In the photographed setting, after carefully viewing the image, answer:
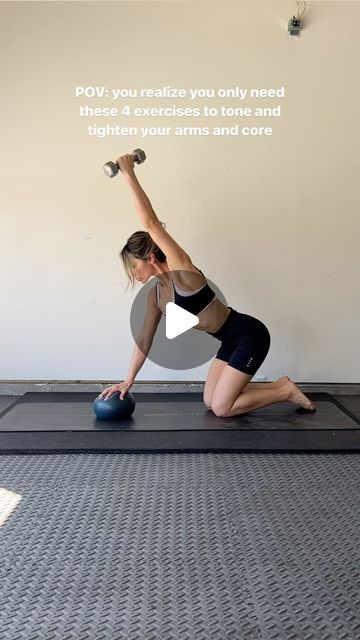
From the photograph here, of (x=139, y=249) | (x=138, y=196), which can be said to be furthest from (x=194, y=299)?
(x=138, y=196)

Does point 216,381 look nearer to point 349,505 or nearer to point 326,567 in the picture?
point 349,505

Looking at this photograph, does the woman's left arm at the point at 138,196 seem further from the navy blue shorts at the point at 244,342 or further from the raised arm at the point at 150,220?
the navy blue shorts at the point at 244,342

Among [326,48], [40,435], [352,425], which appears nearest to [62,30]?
[326,48]

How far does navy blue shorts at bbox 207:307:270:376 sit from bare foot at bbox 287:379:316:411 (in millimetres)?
272

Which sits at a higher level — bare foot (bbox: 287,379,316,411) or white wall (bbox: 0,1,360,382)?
white wall (bbox: 0,1,360,382)

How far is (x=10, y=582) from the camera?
1.70 meters

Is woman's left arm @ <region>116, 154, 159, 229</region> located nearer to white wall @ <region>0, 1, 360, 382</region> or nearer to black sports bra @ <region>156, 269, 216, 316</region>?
black sports bra @ <region>156, 269, 216, 316</region>

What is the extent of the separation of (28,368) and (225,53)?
226 cm

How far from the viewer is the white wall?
12.4 ft

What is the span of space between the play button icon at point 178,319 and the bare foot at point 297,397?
62 centimetres

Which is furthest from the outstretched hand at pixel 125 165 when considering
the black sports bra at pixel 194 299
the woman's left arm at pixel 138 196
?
the black sports bra at pixel 194 299

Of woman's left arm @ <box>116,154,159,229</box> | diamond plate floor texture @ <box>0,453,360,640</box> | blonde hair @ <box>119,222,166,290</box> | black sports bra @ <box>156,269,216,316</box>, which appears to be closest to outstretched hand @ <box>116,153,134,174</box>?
woman's left arm @ <box>116,154,159,229</box>

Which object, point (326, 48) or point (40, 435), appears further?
point (326, 48)

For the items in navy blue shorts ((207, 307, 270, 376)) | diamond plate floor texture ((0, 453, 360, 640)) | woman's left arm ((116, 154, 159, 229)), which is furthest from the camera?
navy blue shorts ((207, 307, 270, 376))
